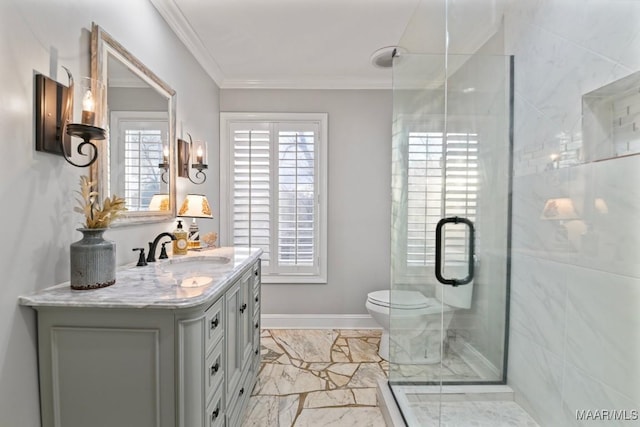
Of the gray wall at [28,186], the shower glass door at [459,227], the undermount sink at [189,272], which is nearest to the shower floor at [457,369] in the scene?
the shower glass door at [459,227]

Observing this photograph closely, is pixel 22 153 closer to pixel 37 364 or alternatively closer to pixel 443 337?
pixel 37 364

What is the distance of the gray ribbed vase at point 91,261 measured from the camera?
1.22m

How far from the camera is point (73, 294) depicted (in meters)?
1.17

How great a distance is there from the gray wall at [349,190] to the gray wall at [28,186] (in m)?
1.91

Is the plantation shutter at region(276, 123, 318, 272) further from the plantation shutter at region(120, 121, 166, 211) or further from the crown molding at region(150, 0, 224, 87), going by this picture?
the plantation shutter at region(120, 121, 166, 211)

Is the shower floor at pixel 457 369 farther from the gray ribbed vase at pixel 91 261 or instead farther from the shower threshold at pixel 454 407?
the gray ribbed vase at pixel 91 261

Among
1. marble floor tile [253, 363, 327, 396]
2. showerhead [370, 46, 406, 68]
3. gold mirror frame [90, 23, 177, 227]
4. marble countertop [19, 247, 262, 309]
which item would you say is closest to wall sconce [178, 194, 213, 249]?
gold mirror frame [90, 23, 177, 227]

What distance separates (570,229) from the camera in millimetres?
1424

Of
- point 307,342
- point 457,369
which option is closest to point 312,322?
point 307,342

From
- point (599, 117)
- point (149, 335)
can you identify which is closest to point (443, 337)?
point (599, 117)

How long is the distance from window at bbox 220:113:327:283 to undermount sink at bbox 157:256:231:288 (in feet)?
4.11

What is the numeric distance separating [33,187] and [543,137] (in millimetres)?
2164

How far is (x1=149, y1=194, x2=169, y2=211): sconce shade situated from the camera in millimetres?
1970

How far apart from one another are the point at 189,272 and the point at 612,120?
186cm
